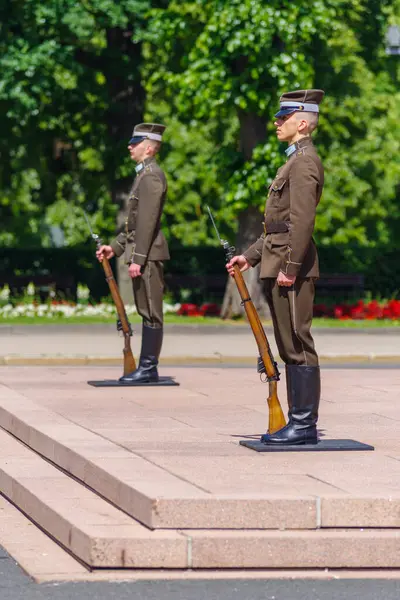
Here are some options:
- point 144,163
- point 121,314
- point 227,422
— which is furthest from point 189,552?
point 121,314

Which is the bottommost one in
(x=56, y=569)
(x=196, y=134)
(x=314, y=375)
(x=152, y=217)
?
(x=56, y=569)

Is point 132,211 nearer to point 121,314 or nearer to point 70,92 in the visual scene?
point 121,314

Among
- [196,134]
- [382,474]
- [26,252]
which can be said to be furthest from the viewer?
[196,134]

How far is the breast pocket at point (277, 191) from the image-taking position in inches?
357

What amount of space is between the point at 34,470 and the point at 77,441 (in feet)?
1.06

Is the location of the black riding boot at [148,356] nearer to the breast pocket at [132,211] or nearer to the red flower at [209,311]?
the breast pocket at [132,211]

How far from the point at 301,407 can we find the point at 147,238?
3848mm

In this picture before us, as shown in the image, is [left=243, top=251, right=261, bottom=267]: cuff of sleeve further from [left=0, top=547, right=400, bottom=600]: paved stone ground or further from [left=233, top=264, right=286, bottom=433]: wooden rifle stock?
[left=0, top=547, right=400, bottom=600]: paved stone ground

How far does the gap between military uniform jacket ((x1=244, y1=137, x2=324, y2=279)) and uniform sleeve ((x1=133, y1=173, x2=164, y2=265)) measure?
3.49 metres

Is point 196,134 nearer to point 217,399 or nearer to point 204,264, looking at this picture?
point 204,264

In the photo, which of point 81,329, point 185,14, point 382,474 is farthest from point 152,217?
point 185,14

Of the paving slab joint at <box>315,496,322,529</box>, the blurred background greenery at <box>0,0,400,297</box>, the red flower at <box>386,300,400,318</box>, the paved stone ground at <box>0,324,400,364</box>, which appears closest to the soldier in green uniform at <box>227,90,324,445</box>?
the paving slab joint at <box>315,496,322,529</box>

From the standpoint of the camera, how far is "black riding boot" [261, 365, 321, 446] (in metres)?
9.16

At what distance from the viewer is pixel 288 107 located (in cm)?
908
